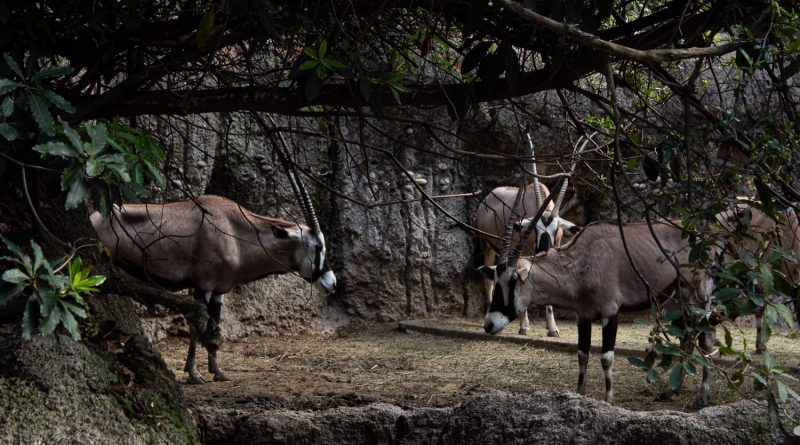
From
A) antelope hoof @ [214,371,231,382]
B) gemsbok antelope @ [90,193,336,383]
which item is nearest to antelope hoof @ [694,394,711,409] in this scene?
gemsbok antelope @ [90,193,336,383]

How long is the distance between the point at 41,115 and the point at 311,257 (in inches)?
218

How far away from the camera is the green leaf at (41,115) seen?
3.13 meters

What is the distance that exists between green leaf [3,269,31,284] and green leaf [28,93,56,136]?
461mm

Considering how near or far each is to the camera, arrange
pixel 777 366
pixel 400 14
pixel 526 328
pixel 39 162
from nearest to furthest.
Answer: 1. pixel 777 366
2. pixel 39 162
3. pixel 400 14
4. pixel 526 328

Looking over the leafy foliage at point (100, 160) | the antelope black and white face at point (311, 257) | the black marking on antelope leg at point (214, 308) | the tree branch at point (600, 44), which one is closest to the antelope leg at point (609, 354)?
the antelope black and white face at point (311, 257)

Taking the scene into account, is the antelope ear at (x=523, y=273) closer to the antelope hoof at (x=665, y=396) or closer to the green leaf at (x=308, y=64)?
the antelope hoof at (x=665, y=396)

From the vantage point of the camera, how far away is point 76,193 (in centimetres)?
305

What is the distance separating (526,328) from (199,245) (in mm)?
3832

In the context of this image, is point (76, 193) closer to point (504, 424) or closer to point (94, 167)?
point (94, 167)

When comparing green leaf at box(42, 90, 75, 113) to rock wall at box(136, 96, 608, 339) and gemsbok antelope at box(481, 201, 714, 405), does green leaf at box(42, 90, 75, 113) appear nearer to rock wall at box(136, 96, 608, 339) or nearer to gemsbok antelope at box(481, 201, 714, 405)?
gemsbok antelope at box(481, 201, 714, 405)

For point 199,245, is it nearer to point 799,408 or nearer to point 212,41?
point 212,41

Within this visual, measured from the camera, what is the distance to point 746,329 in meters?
11.1

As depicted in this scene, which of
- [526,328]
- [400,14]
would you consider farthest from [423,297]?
[400,14]

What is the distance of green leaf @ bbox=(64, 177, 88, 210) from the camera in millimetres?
3018
